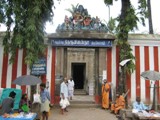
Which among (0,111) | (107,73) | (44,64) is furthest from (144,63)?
(0,111)

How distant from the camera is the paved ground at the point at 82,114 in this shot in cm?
1009

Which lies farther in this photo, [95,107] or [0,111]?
[95,107]

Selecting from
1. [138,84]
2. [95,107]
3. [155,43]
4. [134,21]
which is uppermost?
[134,21]

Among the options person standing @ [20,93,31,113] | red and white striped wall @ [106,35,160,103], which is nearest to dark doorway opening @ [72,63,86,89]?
red and white striped wall @ [106,35,160,103]

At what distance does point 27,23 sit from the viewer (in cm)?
1059

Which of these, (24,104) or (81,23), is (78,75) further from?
(24,104)

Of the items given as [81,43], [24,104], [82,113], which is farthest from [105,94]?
[24,104]

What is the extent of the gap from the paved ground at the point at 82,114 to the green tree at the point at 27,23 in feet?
7.71

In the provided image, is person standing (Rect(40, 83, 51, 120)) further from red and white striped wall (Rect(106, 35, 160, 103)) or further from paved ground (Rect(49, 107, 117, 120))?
red and white striped wall (Rect(106, 35, 160, 103))

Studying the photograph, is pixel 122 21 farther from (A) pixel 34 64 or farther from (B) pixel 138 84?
(A) pixel 34 64

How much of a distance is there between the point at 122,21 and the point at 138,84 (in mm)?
3115

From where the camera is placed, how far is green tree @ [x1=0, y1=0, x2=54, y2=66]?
1059 centimetres

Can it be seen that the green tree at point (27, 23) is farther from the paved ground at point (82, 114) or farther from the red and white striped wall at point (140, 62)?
the red and white striped wall at point (140, 62)

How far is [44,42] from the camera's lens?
40.4 ft
